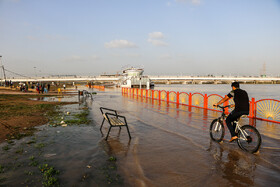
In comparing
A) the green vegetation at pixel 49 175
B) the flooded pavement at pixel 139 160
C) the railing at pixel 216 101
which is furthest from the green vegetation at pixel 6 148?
the railing at pixel 216 101

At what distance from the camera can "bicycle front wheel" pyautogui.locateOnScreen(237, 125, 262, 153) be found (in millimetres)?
5562

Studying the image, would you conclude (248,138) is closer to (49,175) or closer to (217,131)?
(217,131)

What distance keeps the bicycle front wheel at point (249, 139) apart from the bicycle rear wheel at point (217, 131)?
694 mm

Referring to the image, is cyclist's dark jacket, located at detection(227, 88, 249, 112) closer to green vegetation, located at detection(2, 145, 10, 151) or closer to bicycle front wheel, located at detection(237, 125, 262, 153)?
bicycle front wheel, located at detection(237, 125, 262, 153)

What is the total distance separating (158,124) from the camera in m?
10.2

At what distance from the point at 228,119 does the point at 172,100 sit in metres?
15.3

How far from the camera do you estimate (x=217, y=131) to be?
274 inches

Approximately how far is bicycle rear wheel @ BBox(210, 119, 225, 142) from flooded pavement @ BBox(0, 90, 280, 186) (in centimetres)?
22

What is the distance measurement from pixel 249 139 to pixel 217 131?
1.32 m

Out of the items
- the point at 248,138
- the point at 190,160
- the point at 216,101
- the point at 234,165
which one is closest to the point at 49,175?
the point at 190,160

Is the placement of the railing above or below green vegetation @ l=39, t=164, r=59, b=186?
above

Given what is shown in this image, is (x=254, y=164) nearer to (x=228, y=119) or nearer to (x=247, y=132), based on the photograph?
(x=247, y=132)

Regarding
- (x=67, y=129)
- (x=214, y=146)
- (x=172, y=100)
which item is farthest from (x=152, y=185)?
(x=172, y=100)

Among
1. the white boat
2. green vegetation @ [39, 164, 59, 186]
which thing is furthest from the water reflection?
the white boat
